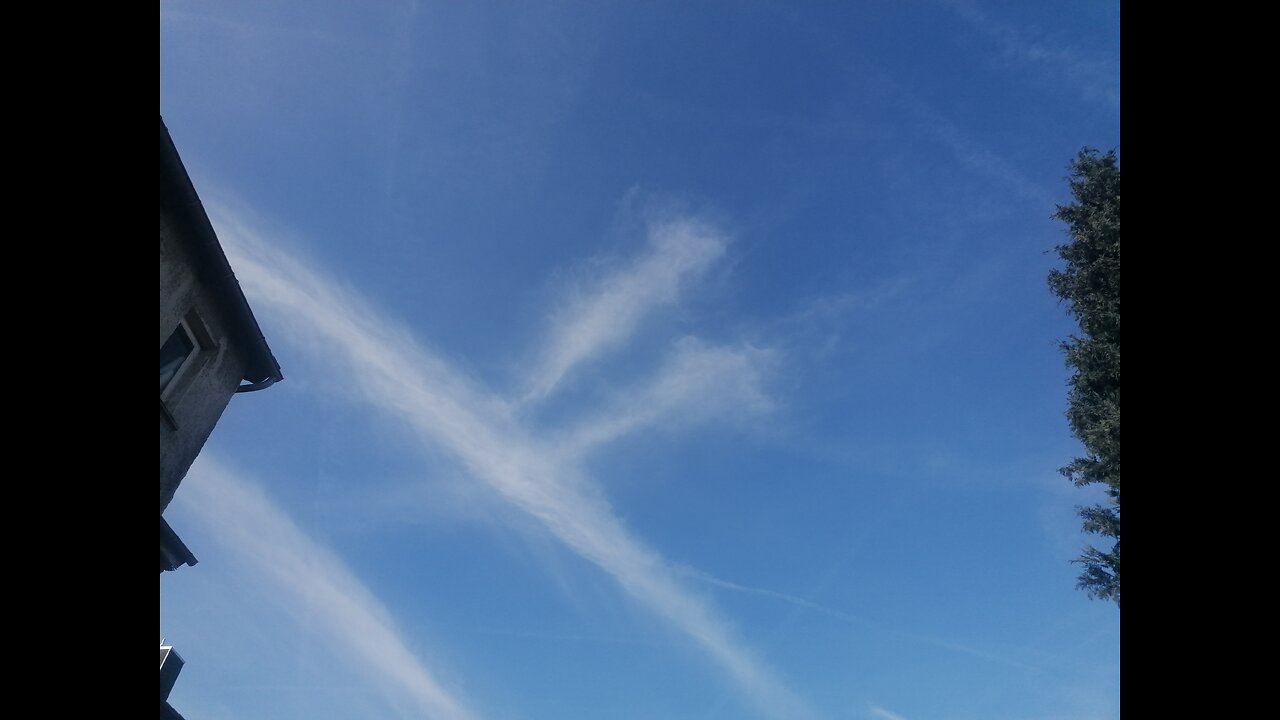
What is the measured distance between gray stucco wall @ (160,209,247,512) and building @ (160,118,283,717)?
1 centimetres

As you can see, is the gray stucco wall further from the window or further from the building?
the window

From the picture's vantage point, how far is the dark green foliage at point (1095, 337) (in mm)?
12133

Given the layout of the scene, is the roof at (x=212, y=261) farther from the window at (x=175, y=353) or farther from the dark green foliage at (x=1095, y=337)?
the dark green foliage at (x=1095, y=337)

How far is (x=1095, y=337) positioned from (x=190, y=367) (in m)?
15.4

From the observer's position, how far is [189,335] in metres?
11.8

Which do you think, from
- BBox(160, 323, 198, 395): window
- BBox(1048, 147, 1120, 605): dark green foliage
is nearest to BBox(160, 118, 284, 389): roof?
BBox(160, 323, 198, 395): window

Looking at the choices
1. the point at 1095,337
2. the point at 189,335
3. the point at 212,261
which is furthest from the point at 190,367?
the point at 1095,337

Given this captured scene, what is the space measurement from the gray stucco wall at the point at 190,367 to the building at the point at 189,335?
0.01 meters

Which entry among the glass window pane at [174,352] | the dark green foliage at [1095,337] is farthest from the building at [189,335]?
the dark green foliage at [1095,337]

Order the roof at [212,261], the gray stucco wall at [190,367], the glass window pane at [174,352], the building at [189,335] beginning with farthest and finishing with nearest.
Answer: the glass window pane at [174,352] < the gray stucco wall at [190,367] < the building at [189,335] < the roof at [212,261]

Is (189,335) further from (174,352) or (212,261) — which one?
(212,261)
